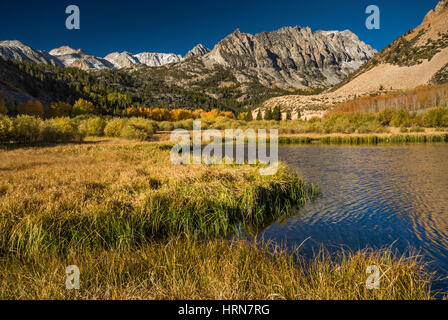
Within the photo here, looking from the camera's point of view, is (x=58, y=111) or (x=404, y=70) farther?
(x=404, y=70)

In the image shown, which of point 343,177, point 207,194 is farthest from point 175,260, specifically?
point 343,177

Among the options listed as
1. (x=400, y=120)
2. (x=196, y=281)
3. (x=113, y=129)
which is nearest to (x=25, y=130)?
Answer: (x=113, y=129)

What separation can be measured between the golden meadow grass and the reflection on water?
2.80 ft

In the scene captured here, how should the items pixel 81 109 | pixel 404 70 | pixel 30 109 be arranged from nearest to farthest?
pixel 30 109 < pixel 81 109 < pixel 404 70

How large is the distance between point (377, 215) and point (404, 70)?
178m

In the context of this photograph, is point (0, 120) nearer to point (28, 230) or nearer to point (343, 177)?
point (28, 230)

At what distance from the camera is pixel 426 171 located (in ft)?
64.9

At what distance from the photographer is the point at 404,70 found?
149750 mm

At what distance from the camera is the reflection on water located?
8.30 meters

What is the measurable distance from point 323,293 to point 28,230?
6.83 metres

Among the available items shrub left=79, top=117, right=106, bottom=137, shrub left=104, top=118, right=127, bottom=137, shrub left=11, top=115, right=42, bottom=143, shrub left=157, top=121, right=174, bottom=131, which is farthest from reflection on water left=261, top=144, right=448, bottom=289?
shrub left=157, top=121, right=174, bottom=131

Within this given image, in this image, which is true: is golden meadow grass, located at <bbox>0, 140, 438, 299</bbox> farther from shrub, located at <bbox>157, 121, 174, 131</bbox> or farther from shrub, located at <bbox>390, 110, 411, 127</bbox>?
shrub, located at <bbox>390, 110, 411, 127</bbox>

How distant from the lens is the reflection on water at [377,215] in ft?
27.2

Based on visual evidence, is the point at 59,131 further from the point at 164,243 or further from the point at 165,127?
the point at 165,127
